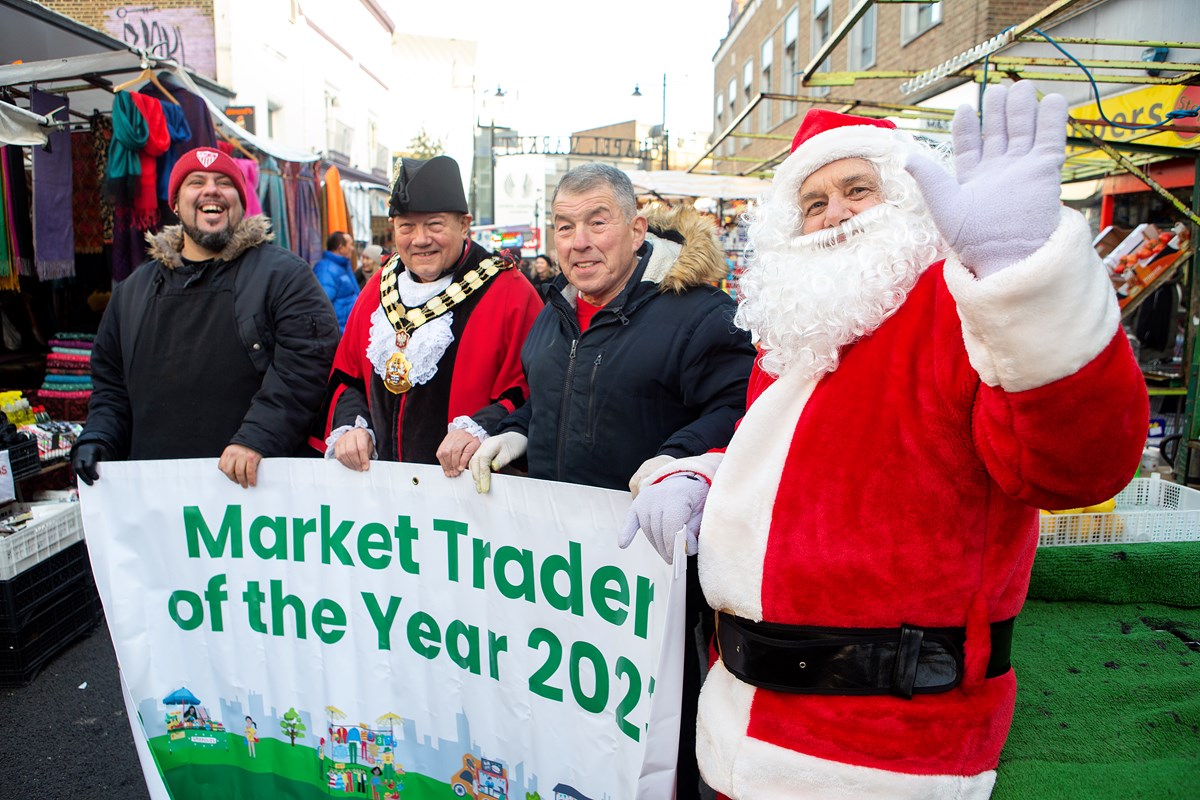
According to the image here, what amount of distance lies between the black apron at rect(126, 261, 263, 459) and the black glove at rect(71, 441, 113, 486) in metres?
0.26

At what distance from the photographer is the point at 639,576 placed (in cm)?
200

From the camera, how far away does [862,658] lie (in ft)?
4.38

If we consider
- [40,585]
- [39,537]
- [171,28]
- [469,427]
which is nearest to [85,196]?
[39,537]

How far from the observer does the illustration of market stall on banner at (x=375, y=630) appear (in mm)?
2094

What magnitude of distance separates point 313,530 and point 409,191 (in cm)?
121

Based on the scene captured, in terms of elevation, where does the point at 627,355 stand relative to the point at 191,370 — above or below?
above

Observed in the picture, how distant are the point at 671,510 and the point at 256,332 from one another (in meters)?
2.00

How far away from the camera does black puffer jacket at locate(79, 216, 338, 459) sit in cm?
294

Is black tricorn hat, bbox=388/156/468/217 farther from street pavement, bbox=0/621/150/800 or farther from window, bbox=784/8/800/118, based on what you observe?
window, bbox=784/8/800/118

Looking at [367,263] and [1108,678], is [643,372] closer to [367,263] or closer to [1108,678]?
[1108,678]

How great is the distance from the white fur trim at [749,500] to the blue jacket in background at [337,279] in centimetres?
678

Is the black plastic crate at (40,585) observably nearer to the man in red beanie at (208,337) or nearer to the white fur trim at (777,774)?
the man in red beanie at (208,337)

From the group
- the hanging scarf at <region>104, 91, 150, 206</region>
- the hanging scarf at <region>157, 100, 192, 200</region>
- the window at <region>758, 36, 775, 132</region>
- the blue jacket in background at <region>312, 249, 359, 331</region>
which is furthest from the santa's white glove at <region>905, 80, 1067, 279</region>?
the window at <region>758, 36, 775, 132</region>

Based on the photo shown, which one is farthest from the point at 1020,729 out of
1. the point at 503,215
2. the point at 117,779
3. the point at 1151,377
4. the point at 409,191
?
the point at 503,215
